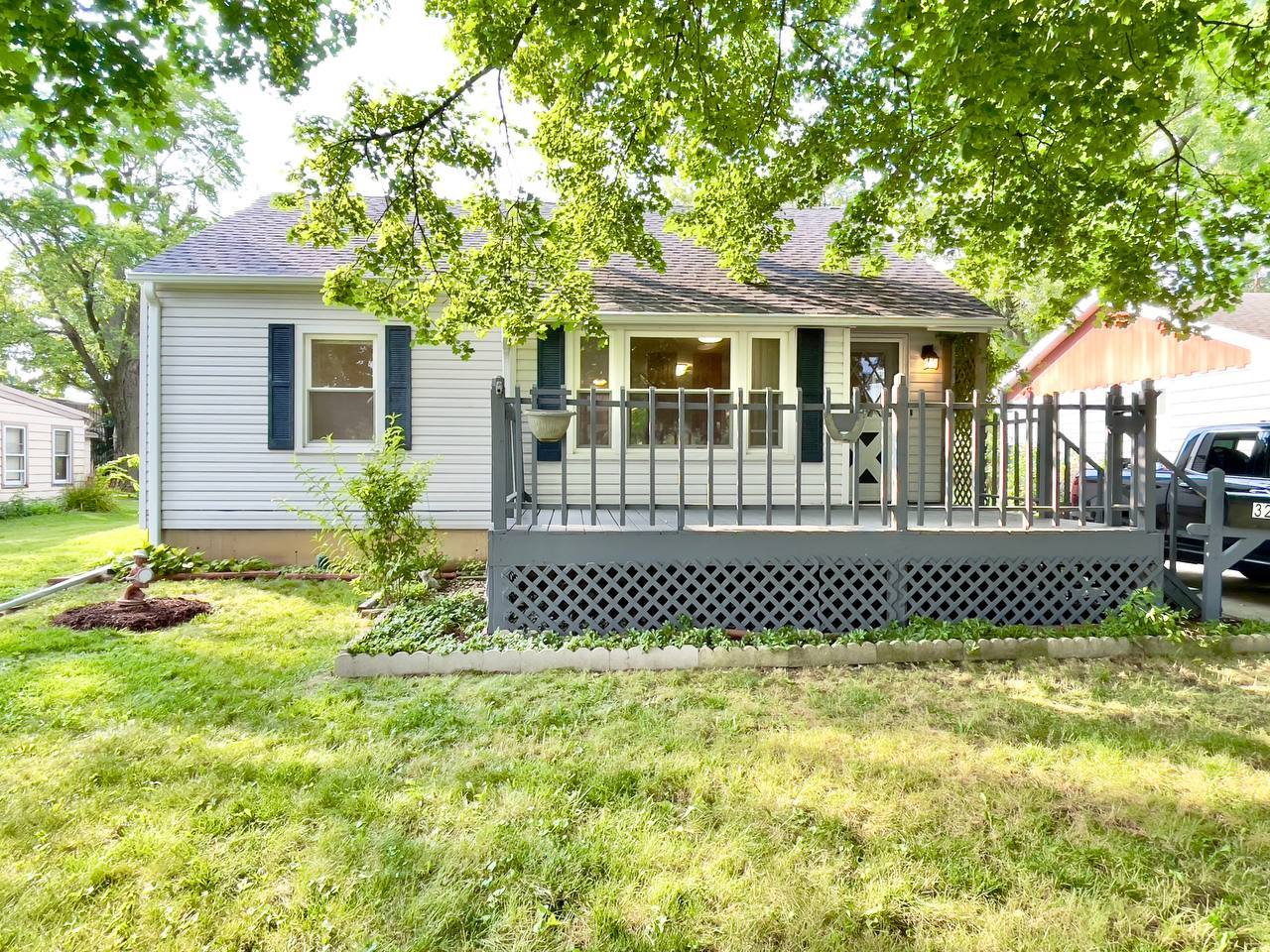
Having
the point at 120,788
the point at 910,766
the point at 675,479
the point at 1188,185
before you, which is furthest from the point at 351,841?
the point at 1188,185

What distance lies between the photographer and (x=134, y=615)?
17.1 ft

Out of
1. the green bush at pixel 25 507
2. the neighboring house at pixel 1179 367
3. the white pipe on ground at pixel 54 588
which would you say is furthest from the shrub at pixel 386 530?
the green bush at pixel 25 507

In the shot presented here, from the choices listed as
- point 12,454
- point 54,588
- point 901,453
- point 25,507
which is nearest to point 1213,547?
point 901,453

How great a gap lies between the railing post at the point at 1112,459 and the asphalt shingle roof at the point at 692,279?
2.99 meters

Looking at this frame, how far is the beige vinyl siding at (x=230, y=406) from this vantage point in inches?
292

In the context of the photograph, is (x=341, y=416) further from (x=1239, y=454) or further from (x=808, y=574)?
(x=1239, y=454)

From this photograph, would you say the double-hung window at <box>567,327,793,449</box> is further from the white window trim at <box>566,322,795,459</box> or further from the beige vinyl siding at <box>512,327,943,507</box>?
the beige vinyl siding at <box>512,327,943,507</box>

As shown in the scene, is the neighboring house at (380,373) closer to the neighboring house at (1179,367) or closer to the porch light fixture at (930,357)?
the porch light fixture at (930,357)

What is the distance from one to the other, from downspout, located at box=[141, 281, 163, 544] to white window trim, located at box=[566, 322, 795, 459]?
4867 mm

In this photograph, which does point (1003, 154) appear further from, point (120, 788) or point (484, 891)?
point (120, 788)

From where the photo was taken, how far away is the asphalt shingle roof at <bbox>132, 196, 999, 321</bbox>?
24.5 feet

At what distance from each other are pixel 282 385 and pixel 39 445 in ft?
47.6

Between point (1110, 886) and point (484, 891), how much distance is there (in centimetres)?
203

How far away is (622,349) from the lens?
25.4ft
